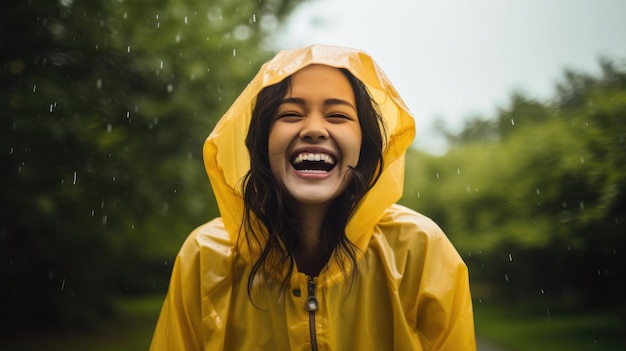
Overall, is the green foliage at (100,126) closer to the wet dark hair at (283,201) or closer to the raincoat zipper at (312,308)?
the wet dark hair at (283,201)

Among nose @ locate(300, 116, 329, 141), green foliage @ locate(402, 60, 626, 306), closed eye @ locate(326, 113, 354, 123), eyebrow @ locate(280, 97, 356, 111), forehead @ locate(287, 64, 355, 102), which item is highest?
forehead @ locate(287, 64, 355, 102)

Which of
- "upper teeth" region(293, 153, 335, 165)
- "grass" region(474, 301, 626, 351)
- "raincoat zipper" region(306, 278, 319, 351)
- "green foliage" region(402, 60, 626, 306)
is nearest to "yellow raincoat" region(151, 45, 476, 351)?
"raincoat zipper" region(306, 278, 319, 351)

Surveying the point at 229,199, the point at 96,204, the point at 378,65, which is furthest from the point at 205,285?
the point at 96,204

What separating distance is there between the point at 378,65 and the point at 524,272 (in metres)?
10.1

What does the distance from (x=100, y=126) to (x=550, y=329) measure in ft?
25.1

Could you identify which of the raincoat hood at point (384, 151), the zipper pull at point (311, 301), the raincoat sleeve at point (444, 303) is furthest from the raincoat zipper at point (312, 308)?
the raincoat sleeve at point (444, 303)

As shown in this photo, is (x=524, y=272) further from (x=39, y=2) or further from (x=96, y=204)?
(x=39, y=2)

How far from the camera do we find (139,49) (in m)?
6.61

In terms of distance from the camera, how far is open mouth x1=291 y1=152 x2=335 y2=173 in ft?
7.52

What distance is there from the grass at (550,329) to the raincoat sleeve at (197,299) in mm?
6861

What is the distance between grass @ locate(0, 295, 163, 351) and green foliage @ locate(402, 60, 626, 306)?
22.7 ft

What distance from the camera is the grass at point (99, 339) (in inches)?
369

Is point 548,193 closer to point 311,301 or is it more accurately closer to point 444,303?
point 444,303

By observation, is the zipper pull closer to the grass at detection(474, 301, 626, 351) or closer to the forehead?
the forehead
